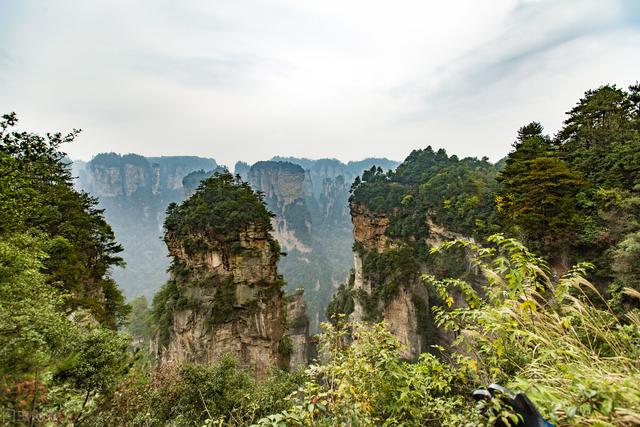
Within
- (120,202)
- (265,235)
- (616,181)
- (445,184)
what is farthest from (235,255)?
(120,202)

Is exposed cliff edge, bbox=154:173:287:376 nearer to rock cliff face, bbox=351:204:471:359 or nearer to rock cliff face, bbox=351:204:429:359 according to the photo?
rock cliff face, bbox=351:204:471:359

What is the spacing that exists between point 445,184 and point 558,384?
29.7m

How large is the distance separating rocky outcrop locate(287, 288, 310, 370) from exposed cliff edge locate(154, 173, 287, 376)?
15.1 meters

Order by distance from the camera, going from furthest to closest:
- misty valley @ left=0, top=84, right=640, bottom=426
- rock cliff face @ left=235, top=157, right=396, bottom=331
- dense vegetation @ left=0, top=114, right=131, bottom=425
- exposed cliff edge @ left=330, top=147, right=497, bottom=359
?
rock cliff face @ left=235, top=157, right=396, bottom=331 → exposed cliff edge @ left=330, top=147, right=497, bottom=359 → dense vegetation @ left=0, top=114, right=131, bottom=425 → misty valley @ left=0, top=84, right=640, bottom=426

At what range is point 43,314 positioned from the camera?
560cm

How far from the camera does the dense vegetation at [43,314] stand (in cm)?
402

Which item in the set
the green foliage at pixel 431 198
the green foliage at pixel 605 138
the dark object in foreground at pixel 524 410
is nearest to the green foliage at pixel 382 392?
the dark object in foreground at pixel 524 410

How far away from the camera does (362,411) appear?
274 centimetres

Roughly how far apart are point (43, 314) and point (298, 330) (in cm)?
3297

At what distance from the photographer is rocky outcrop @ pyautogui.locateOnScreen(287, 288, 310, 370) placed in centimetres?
3441

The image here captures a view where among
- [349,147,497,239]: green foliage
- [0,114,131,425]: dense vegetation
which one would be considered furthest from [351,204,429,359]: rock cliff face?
[0,114,131,425]: dense vegetation

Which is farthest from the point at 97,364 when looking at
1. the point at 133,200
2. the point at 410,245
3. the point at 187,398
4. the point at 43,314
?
the point at 133,200

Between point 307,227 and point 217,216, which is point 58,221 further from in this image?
point 307,227

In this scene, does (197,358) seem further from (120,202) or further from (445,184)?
(120,202)
